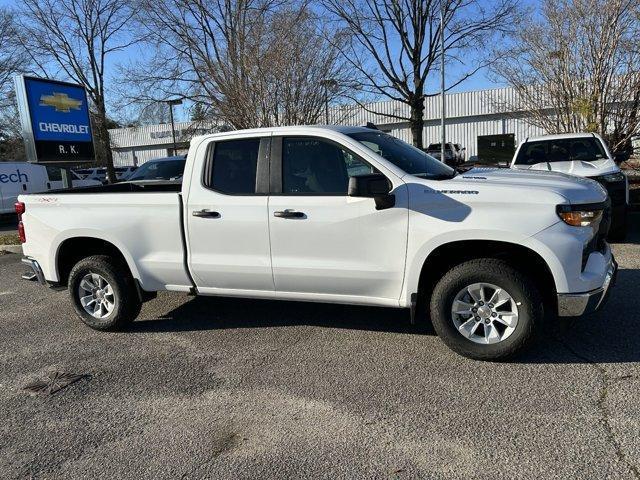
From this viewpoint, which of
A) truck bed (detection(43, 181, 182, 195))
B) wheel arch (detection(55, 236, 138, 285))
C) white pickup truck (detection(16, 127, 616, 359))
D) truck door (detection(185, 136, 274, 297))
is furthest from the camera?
truck bed (detection(43, 181, 182, 195))

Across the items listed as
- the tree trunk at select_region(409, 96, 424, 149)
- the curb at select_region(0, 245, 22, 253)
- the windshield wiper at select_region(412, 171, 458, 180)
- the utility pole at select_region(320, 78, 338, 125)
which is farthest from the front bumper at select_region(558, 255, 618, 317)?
the tree trunk at select_region(409, 96, 424, 149)

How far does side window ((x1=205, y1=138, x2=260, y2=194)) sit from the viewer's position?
470 cm

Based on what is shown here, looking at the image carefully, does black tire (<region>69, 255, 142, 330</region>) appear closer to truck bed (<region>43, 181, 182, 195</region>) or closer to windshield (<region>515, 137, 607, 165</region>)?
truck bed (<region>43, 181, 182, 195</region>)

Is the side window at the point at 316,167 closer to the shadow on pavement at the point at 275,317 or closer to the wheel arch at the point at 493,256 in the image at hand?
the wheel arch at the point at 493,256

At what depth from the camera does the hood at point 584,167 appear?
8.00m

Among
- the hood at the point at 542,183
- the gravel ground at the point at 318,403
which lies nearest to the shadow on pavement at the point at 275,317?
the gravel ground at the point at 318,403

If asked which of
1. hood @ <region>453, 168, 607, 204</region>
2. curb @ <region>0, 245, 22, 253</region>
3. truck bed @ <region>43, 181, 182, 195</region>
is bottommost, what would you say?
curb @ <region>0, 245, 22, 253</region>

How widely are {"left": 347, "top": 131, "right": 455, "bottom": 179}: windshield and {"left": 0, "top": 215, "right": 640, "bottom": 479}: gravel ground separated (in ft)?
4.77

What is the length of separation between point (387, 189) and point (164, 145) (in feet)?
176

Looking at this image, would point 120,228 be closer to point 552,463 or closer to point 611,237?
point 552,463

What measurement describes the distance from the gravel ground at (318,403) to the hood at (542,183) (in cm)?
125

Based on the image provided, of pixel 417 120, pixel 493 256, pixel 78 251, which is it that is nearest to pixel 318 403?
pixel 493 256

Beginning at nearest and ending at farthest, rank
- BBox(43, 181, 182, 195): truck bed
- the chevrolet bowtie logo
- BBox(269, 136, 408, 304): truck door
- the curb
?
1. BBox(269, 136, 408, 304): truck door
2. BBox(43, 181, 182, 195): truck bed
3. the chevrolet bowtie logo
4. the curb

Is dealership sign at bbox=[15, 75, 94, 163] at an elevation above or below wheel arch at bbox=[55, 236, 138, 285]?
above
